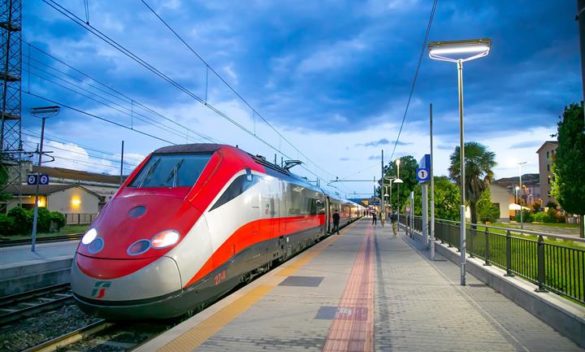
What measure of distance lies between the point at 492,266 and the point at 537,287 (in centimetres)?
287

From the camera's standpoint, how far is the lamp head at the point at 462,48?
A: 33.0 ft

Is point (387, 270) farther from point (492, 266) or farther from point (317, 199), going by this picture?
point (317, 199)

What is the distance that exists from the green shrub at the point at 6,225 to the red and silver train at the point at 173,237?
23.3 meters

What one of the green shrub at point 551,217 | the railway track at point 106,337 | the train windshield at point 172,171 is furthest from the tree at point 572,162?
the green shrub at point 551,217

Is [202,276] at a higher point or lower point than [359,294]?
higher

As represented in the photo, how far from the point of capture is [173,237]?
6.50 metres

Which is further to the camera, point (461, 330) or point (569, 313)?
point (461, 330)

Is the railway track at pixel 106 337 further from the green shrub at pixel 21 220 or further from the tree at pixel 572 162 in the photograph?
the tree at pixel 572 162

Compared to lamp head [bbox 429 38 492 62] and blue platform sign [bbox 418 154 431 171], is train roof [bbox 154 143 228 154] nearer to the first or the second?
lamp head [bbox 429 38 492 62]

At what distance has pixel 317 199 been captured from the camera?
21516 mm

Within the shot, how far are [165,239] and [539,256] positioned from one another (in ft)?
18.5

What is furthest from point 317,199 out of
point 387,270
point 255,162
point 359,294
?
point 359,294

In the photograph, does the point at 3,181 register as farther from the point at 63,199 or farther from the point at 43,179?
the point at 63,199

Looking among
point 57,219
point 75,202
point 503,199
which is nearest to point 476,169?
point 57,219
